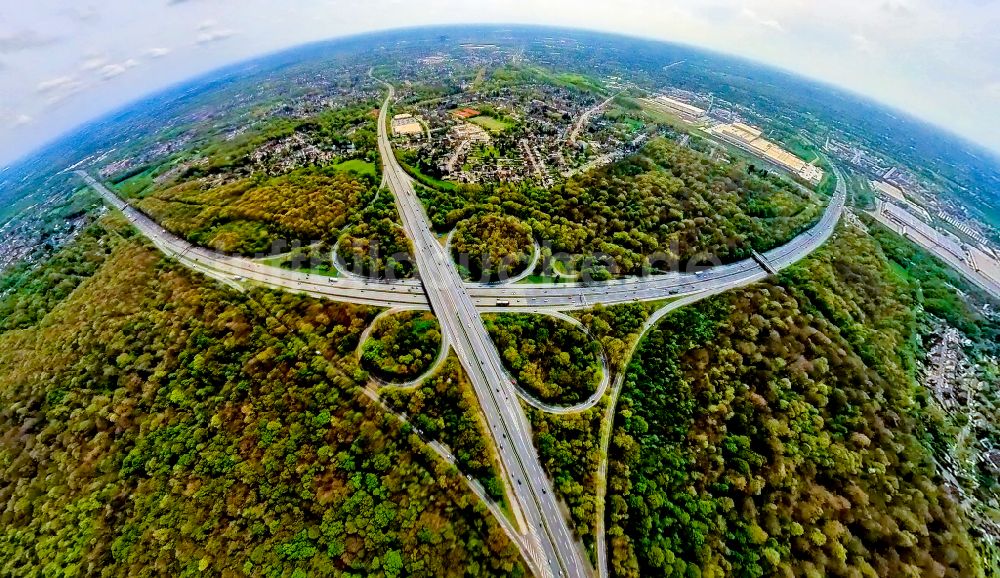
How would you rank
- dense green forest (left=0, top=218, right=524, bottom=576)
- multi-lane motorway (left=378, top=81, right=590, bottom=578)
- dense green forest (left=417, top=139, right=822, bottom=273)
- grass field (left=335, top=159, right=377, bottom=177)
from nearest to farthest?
dense green forest (left=0, top=218, right=524, bottom=576), multi-lane motorway (left=378, top=81, right=590, bottom=578), dense green forest (left=417, top=139, right=822, bottom=273), grass field (left=335, top=159, right=377, bottom=177)

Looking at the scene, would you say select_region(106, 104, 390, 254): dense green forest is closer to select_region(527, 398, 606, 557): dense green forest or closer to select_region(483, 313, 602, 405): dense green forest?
select_region(483, 313, 602, 405): dense green forest

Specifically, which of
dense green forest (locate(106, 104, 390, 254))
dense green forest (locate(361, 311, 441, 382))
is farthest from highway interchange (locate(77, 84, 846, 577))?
dense green forest (locate(106, 104, 390, 254))

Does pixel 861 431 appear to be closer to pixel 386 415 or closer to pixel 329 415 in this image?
pixel 386 415

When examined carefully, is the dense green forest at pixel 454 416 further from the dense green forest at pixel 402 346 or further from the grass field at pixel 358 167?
the grass field at pixel 358 167

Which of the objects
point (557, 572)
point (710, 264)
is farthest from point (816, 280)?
point (557, 572)

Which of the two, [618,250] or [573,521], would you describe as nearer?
[573,521]

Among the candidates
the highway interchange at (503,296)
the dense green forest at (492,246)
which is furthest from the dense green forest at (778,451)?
the dense green forest at (492,246)

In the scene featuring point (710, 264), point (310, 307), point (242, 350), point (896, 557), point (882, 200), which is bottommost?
point (896, 557)
